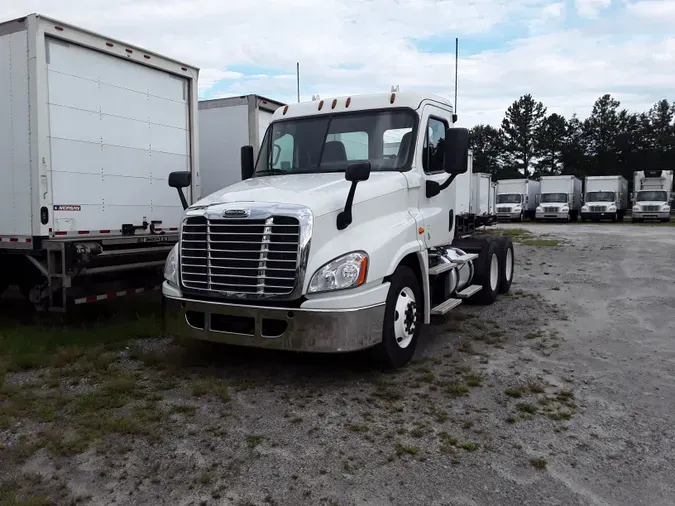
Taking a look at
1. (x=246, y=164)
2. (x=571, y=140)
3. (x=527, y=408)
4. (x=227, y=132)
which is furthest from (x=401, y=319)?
(x=571, y=140)

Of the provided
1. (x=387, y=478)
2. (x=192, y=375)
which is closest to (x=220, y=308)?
(x=192, y=375)

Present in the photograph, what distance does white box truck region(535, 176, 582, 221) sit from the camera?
39.2 metres

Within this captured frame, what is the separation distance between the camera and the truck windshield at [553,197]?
39750 mm

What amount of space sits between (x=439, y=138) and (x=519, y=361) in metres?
2.70

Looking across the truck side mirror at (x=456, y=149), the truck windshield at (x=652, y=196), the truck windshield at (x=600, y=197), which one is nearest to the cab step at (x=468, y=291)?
the truck side mirror at (x=456, y=149)

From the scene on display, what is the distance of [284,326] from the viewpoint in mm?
5227

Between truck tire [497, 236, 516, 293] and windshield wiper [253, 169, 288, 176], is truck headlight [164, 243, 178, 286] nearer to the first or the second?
windshield wiper [253, 169, 288, 176]

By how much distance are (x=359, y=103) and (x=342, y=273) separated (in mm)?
2489

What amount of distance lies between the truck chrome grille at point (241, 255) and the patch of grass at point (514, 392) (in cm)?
214

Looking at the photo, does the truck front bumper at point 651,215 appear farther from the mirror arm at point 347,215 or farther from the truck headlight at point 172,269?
the truck headlight at point 172,269

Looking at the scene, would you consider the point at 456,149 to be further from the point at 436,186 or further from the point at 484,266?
the point at 484,266

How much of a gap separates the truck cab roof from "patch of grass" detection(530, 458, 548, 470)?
4.03 meters

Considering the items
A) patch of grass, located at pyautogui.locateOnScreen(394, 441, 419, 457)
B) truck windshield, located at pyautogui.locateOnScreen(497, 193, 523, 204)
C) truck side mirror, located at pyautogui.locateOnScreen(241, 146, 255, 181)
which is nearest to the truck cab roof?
truck side mirror, located at pyautogui.locateOnScreen(241, 146, 255, 181)

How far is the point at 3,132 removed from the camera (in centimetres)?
680
